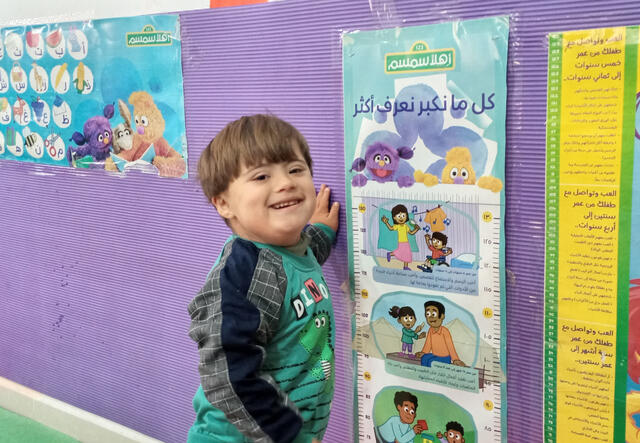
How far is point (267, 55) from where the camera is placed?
129 cm

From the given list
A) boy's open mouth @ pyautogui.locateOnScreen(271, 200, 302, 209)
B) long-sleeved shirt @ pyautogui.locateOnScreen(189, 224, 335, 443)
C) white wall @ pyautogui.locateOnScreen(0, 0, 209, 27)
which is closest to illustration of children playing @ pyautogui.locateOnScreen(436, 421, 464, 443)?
long-sleeved shirt @ pyautogui.locateOnScreen(189, 224, 335, 443)

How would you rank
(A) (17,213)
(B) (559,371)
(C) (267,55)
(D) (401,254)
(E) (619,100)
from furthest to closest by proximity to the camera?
1. (A) (17,213)
2. (C) (267,55)
3. (D) (401,254)
4. (B) (559,371)
5. (E) (619,100)

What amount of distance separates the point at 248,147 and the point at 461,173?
0.35 meters

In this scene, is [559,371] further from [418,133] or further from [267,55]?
[267,55]

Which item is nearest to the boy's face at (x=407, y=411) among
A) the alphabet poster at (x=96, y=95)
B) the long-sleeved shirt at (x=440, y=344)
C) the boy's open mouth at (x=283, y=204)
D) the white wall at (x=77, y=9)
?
the long-sleeved shirt at (x=440, y=344)

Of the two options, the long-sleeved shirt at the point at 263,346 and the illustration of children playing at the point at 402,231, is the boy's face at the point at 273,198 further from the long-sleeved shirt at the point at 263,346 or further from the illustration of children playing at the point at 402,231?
the illustration of children playing at the point at 402,231

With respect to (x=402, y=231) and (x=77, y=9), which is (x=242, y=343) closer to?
(x=402, y=231)

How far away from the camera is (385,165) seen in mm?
1176

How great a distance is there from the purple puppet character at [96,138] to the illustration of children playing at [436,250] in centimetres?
83

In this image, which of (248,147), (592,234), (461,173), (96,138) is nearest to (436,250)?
(461,173)

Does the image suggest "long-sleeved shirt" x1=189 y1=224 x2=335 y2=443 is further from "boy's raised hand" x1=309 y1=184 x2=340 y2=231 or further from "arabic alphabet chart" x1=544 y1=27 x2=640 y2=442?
"arabic alphabet chart" x1=544 y1=27 x2=640 y2=442

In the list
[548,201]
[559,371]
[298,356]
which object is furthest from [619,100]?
[298,356]

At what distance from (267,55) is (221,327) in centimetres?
56

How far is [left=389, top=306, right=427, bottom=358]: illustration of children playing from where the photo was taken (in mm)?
1194
